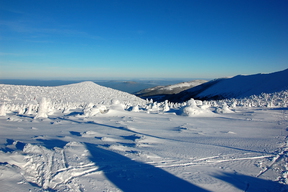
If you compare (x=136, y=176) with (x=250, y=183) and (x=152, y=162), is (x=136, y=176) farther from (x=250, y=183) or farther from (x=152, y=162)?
(x=250, y=183)

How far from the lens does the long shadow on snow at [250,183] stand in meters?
4.81

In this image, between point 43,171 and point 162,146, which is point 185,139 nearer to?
point 162,146

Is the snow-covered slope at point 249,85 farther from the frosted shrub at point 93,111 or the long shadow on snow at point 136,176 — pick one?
the long shadow on snow at point 136,176

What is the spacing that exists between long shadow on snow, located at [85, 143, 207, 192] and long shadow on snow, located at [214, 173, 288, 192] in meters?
1.06

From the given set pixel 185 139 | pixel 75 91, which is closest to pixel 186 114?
pixel 185 139

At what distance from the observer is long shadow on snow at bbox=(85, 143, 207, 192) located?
474 centimetres

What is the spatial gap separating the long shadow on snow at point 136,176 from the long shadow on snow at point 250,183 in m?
1.06

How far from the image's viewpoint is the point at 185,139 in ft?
30.1

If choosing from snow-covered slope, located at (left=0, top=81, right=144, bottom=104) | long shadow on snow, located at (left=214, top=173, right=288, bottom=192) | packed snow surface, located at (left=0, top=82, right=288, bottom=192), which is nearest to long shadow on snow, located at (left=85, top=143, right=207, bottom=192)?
packed snow surface, located at (left=0, top=82, right=288, bottom=192)

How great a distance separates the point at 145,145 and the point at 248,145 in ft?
15.7

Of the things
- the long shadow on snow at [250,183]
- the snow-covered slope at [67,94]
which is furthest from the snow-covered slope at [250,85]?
the long shadow on snow at [250,183]

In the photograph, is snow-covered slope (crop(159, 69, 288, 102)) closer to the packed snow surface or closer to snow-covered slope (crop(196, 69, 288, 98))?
snow-covered slope (crop(196, 69, 288, 98))

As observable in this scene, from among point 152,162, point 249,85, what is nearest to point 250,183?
point 152,162

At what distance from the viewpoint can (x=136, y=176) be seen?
5.29 metres
